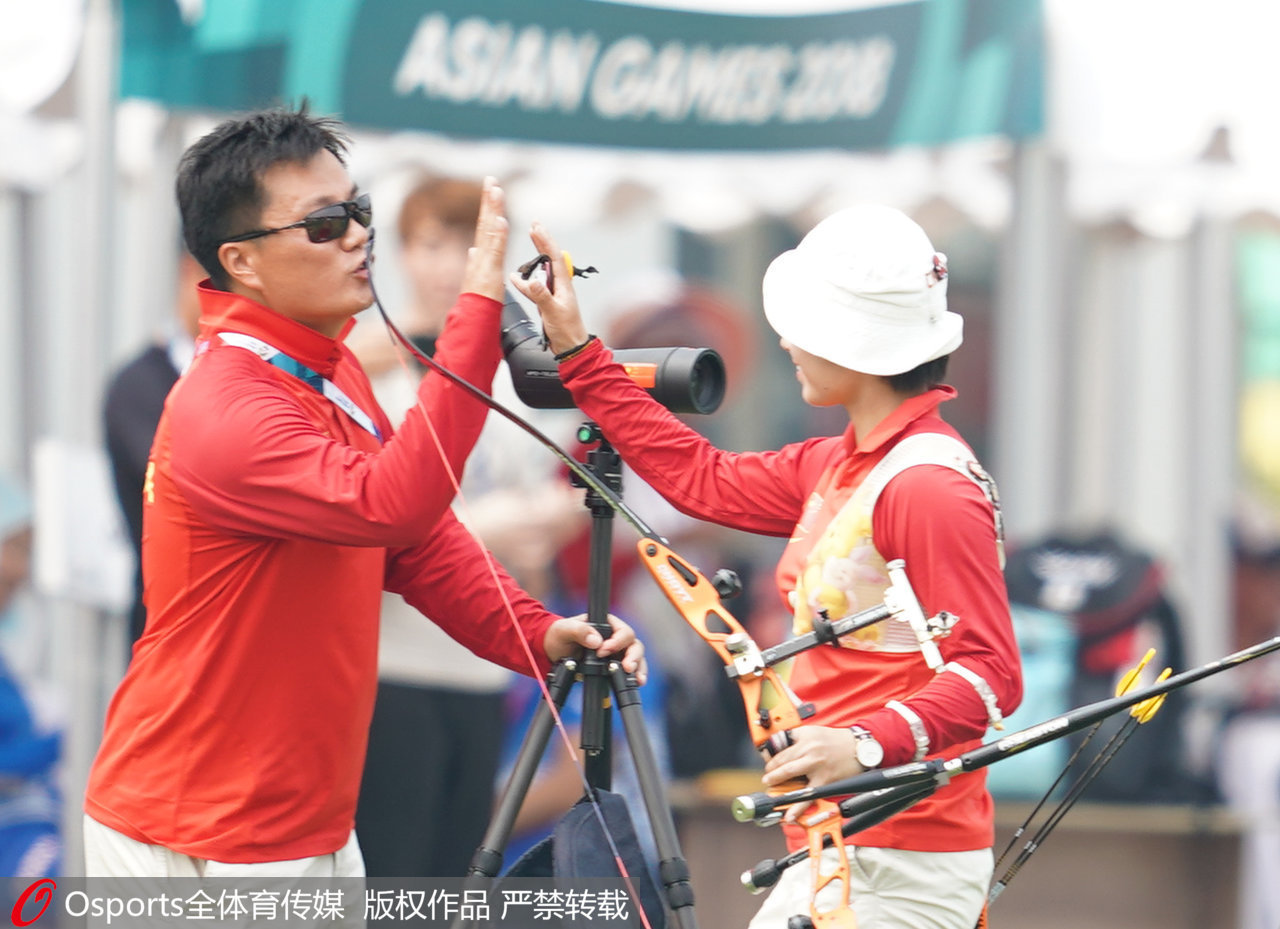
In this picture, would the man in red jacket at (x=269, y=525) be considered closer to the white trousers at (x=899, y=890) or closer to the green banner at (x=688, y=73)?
the white trousers at (x=899, y=890)

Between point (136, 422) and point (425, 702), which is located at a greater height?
point (136, 422)

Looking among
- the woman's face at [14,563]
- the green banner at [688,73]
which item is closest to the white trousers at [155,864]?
the woman's face at [14,563]

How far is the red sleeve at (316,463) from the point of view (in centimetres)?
223

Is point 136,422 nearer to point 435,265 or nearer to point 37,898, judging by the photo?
point 435,265

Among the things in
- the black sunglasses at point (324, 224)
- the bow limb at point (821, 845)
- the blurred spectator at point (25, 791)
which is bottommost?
the blurred spectator at point (25, 791)

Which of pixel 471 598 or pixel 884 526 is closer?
pixel 884 526

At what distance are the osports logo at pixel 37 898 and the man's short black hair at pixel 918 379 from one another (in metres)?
1.79

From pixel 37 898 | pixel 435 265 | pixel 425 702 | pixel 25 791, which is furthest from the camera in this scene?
pixel 25 791

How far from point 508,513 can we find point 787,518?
5.75ft

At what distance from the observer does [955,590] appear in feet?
7.27


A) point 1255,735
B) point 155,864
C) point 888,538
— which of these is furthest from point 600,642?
point 1255,735

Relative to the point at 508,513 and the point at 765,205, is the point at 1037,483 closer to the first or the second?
the point at 765,205

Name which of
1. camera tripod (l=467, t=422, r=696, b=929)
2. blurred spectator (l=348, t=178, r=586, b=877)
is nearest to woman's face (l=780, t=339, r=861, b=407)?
camera tripod (l=467, t=422, r=696, b=929)

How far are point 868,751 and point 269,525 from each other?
2.82ft
